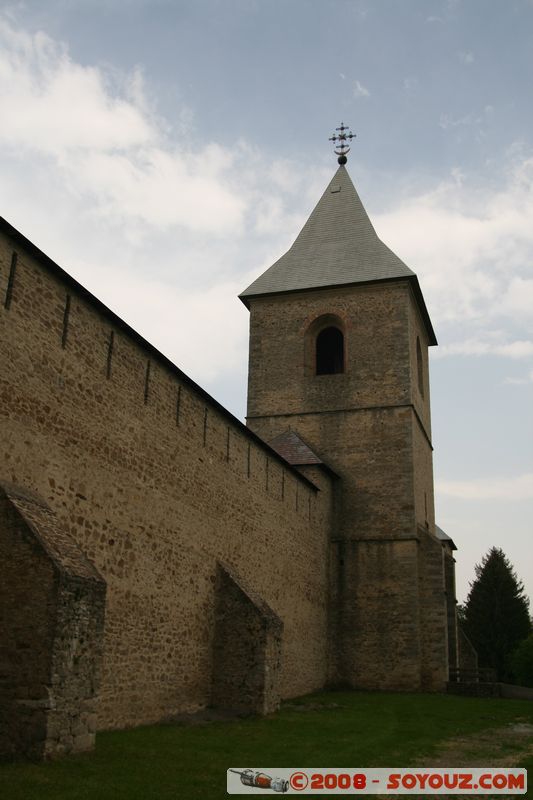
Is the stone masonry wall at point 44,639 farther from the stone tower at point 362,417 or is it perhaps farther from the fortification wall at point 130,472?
the stone tower at point 362,417

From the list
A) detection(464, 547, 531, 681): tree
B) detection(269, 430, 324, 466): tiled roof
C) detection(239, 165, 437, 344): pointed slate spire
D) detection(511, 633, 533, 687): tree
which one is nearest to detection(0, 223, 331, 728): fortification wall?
detection(269, 430, 324, 466): tiled roof

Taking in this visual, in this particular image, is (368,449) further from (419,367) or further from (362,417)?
(419,367)

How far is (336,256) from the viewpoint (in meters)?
26.3

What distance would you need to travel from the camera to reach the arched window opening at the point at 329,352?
84.2ft

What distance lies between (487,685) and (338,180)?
1965 cm

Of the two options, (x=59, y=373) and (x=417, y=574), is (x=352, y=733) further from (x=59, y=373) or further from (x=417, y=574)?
(x=417, y=574)

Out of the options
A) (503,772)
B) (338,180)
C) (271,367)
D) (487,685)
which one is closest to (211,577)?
(503,772)

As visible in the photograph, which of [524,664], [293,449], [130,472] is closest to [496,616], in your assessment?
[524,664]

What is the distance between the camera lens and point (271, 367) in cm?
2492

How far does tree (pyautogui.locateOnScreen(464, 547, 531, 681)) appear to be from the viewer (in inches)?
1580

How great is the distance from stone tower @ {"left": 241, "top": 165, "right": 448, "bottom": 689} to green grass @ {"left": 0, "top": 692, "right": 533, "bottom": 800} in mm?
4272

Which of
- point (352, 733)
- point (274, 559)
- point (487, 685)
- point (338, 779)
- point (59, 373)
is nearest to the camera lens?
point (338, 779)

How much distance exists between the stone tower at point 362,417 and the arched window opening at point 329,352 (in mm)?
Result: 40

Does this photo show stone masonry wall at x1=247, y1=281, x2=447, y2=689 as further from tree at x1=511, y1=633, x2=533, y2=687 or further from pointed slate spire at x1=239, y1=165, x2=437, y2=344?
tree at x1=511, y1=633, x2=533, y2=687
